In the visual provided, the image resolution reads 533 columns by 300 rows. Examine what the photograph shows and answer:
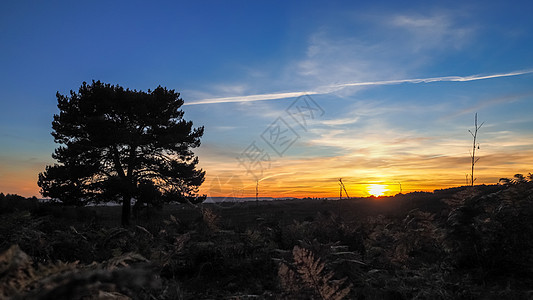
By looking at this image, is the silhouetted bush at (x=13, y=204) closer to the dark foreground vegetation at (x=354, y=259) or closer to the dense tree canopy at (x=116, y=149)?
the dense tree canopy at (x=116, y=149)

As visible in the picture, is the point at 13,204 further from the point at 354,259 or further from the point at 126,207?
the point at 354,259

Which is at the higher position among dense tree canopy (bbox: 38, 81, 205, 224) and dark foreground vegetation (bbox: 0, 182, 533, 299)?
dense tree canopy (bbox: 38, 81, 205, 224)

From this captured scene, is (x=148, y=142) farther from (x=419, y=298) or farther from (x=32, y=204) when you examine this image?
(x=419, y=298)

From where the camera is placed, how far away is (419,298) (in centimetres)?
400

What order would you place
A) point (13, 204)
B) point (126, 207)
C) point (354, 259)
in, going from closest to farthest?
point (354, 259) → point (126, 207) → point (13, 204)

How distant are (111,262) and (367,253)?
6.11 meters

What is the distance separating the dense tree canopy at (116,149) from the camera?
22156 mm

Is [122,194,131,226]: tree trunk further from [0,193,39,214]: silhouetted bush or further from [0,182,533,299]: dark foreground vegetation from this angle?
[0,182,533,299]: dark foreground vegetation

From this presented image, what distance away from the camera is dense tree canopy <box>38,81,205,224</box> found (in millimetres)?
22156

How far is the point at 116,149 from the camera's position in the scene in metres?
23.2

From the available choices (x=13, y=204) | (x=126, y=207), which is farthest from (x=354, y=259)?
(x=13, y=204)

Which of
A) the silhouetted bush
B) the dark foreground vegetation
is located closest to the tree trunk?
the silhouetted bush

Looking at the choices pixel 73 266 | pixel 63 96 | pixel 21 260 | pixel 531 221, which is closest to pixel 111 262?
pixel 73 266

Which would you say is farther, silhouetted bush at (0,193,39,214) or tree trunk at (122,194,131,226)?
tree trunk at (122,194,131,226)
